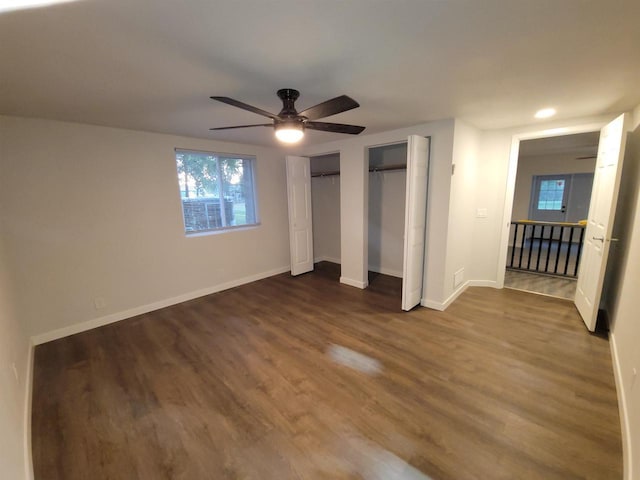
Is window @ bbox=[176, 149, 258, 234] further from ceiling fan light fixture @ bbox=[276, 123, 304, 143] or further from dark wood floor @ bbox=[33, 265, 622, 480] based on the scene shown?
ceiling fan light fixture @ bbox=[276, 123, 304, 143]

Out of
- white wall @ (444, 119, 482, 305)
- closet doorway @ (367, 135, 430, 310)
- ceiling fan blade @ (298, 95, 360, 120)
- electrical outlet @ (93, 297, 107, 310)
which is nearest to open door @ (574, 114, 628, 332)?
white wall @ (444, 119, 482, 305)

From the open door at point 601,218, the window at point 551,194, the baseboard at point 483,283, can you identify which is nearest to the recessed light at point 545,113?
the open door at point 601,218

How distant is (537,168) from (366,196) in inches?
234

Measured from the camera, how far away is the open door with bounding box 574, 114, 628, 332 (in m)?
2.46

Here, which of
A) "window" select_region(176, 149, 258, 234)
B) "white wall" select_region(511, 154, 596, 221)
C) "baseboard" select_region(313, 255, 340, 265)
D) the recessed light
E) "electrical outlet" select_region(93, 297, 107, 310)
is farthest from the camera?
"white wall" select_region(511, 154, 596, 221)

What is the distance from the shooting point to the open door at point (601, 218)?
2465mm

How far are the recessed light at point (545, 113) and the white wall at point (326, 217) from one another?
10.4 ft

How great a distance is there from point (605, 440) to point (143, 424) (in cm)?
296

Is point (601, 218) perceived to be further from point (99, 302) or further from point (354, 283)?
point (99, 302)

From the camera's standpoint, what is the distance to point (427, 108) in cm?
256

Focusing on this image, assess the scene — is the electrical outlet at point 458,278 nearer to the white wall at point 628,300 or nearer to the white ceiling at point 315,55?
the white wall at point 628,300

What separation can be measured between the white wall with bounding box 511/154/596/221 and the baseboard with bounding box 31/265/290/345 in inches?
281

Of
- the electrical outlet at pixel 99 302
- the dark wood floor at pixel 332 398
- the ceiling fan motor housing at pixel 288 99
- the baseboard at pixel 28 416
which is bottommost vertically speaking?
the dark wood floor at pixel 332 398

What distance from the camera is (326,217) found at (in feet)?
18.4
